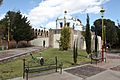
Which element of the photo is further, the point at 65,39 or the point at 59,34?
the point at 59,34

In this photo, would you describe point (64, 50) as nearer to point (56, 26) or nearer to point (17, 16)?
point (17, 16)

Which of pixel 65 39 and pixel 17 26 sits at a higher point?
pixel 17 26

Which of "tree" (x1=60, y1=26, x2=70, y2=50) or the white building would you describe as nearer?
"tree" (x1=60, y1=26, x2=70, y2=50)

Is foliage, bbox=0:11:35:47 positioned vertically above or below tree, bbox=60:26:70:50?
above

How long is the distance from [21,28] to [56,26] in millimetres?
16133

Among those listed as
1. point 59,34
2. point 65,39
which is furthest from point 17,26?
point 65,39

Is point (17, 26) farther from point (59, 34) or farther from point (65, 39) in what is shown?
point (65, 39)

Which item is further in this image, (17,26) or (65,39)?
(17,26)

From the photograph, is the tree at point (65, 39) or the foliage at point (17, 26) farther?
the foliage at point (17, 26)

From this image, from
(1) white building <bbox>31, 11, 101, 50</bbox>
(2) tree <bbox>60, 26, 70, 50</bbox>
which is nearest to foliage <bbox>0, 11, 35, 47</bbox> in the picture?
(1) white building <bbox>31, 11, 101, 50</bbox>

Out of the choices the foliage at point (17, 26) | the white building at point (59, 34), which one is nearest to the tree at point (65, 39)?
the white building at point (59, 34)

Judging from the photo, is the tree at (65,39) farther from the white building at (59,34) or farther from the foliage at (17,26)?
the foliage at (17,26)

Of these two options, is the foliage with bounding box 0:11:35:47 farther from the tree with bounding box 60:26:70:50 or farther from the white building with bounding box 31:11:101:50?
the tree with bounding box 60:26:70:50

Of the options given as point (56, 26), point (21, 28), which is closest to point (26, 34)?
point (21, 28)
